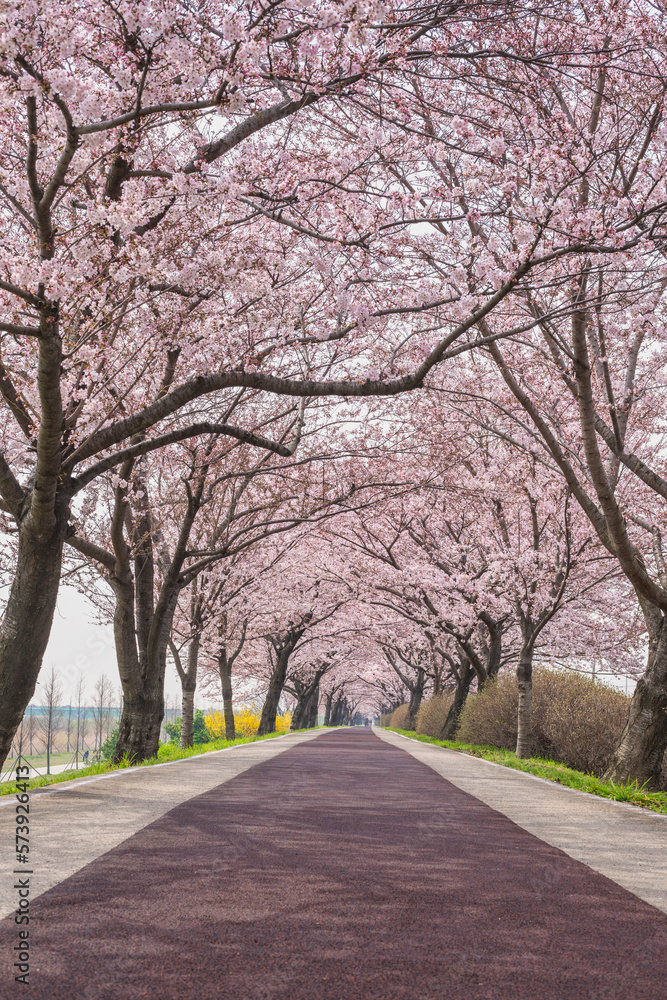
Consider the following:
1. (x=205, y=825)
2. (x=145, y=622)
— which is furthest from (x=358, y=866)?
(x=145, y=622)

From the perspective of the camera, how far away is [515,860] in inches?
210

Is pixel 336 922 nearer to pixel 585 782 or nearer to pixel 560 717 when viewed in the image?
pixel 585 782

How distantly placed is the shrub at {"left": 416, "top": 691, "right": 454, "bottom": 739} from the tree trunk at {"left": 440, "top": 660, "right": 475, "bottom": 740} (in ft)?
6.05

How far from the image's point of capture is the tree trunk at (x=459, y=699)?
24.0m

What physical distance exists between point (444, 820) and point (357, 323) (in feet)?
18.9

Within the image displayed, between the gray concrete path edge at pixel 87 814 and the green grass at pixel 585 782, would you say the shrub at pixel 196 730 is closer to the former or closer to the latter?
the green grass at pixel 585 782

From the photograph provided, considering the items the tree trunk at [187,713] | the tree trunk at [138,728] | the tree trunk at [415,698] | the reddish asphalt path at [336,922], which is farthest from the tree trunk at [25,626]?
the tree trunk at [415,698]

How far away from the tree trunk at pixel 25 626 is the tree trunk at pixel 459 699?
1830 cm

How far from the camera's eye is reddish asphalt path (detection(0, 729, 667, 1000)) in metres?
2.92

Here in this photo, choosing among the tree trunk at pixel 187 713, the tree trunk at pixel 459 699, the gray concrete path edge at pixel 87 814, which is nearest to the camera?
the gray concrete path edge at pixel 87 814

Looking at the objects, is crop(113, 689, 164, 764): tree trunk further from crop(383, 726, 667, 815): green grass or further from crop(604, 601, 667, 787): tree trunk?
crop(604, 601, 667, 787): tree trunk

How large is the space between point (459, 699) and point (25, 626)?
18700 millimetres

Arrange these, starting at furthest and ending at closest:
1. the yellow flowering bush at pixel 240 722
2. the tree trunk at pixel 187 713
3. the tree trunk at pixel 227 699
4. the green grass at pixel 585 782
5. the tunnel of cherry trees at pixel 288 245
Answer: the yellow flowering bush at pixel 240 722 < the tree trunk at pixel 227 699 < the tree trunk at pixel 187 713 < the green grass at pixel 585 782 < the tunnel of cherry trees at pixel 288 245

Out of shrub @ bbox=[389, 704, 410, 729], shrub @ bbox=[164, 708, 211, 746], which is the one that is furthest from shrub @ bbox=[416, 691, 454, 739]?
shrub @ bbox=[389, 704, 410, 729]
